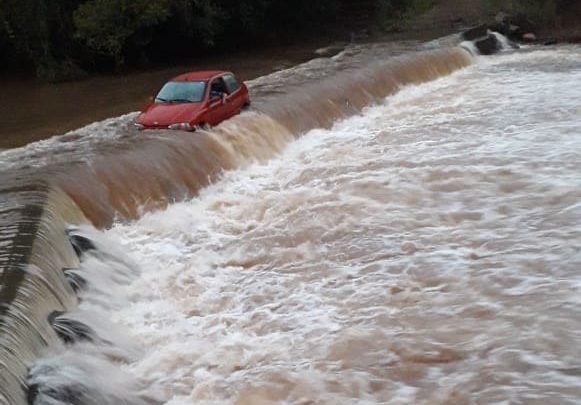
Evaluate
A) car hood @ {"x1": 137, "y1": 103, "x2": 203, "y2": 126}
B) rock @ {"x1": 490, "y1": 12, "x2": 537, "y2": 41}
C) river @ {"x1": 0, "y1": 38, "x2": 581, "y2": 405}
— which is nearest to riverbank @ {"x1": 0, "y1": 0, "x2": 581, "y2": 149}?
rock @ {"x1": 490, "y1": 12, "x2": 537, "y2": 41}

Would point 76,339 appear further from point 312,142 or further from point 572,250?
point 312,142

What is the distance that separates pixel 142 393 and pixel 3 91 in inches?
832

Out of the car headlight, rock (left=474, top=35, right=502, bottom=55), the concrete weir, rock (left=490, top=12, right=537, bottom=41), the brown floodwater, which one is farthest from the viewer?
rock (left=490, top=12, right=537, bottom=41)

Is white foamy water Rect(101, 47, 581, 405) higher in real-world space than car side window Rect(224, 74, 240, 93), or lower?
lower

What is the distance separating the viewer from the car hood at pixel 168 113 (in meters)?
13.9

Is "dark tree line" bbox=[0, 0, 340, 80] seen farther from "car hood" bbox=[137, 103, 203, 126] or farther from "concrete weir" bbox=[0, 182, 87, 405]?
"concrete weir" bbox=[0, 182, 87, 405]

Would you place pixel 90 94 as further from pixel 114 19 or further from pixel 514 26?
pixel 514 26

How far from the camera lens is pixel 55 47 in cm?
2777

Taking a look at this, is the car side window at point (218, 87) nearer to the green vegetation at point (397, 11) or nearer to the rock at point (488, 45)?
the rock at point (488, 45)

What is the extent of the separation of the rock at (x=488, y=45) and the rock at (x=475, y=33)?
496 millimetres

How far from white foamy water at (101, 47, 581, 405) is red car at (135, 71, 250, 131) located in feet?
4.63

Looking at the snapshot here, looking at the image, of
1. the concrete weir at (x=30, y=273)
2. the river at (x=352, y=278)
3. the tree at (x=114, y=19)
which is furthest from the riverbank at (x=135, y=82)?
the concrete weir at (x=30, y=273)

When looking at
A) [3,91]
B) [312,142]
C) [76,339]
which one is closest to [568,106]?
[312,142]

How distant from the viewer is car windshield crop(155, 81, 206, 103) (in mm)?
14461
